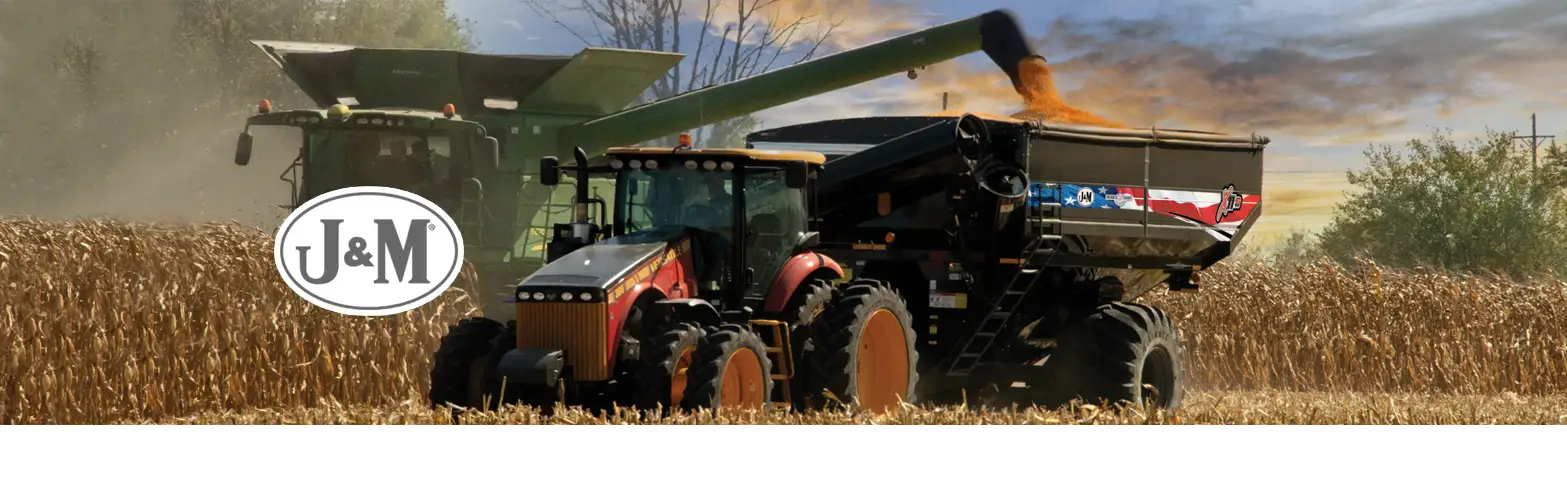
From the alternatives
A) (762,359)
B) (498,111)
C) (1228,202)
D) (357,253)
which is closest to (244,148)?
(498,111)

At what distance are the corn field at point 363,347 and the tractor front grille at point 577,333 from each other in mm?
403

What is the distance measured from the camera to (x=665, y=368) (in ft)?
27.7

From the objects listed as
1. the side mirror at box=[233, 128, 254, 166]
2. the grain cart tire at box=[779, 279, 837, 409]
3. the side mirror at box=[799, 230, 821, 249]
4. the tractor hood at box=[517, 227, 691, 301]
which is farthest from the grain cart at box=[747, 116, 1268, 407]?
the side mirror at box=[233, 128, 254, 166]

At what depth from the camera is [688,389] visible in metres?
8.48

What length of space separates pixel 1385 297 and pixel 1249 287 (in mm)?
1226

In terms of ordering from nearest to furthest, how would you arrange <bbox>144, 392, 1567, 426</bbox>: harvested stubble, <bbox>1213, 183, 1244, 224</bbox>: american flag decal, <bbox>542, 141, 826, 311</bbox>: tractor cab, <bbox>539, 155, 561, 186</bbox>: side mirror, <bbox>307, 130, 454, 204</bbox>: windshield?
<bbox>144, 392, 1567, 426</bbox>: harvested stubble < <bbox>539, 155, 561, 186</bbox>: side mirror < <bbox>542, 141, 826, 311</bbox>: tractor cab < <bbox>1213, 183, 1244, 224</bbox>: american flag decal < <bbox>307, 130, 454, 204</bbox>: windshield

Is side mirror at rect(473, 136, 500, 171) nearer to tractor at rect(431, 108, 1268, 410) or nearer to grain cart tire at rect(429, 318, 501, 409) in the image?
tractor at rect(431, 108, 1268, 410)

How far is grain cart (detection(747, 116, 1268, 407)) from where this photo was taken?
11102 millimetres

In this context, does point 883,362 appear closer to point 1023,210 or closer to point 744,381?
point 744,381

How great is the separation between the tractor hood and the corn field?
69 cm

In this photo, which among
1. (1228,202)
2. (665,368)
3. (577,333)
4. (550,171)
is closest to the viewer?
(665,368)

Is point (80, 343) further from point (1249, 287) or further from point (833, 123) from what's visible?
point (1249, 287)

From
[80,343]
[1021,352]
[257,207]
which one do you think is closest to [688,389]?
[1021,352]

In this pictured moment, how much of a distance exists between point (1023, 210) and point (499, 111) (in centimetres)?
676
